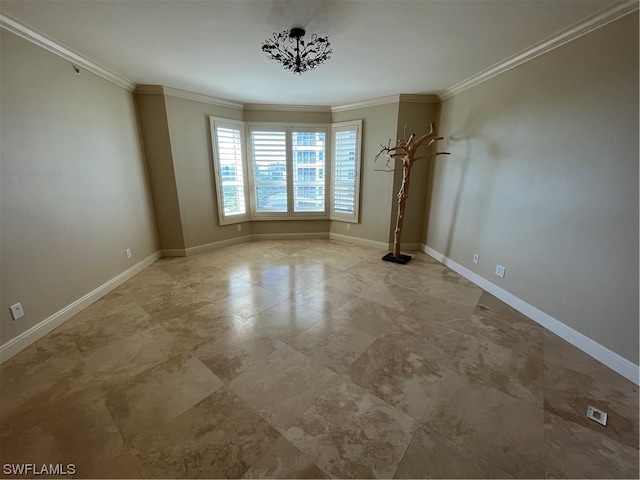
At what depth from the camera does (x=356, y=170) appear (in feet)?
15.3

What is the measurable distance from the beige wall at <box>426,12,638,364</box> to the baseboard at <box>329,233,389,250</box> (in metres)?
1.60

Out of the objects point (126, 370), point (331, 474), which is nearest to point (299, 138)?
point (126, 370)

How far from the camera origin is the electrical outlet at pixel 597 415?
4.98 ft

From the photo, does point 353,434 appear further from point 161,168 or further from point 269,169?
point 269,169

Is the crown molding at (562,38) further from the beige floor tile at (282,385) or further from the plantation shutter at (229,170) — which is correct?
the plantation shutter at (229,170)

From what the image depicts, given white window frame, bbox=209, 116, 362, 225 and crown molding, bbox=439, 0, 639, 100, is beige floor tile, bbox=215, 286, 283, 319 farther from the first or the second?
crown molding, bbox=439, 0, 639, 100

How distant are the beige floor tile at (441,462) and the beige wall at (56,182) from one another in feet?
9.81

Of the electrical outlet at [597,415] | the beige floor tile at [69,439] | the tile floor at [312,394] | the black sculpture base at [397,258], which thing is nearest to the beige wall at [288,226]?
the black sculpture base at [397,258]

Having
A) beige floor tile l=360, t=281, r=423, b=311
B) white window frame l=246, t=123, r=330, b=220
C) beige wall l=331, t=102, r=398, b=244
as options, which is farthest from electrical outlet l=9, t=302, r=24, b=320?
beige wall l=331, t=102, r=398, b=244

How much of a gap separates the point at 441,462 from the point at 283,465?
797mm

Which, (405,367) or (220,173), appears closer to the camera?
(405,367)

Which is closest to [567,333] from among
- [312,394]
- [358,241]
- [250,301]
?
[312,394]

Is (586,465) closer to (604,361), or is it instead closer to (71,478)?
(604,361)

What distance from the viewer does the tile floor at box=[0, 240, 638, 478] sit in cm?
132
